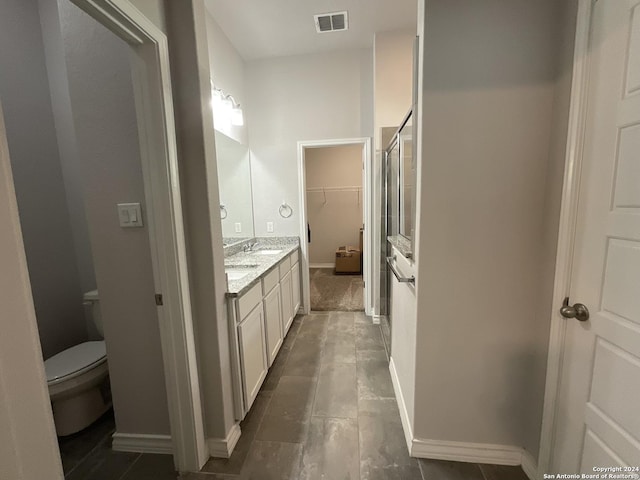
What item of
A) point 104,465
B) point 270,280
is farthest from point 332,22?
point 104,465

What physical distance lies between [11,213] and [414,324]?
1461mm

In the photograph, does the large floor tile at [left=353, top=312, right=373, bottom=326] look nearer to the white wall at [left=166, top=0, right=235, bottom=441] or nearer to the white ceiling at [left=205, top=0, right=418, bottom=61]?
the white wall at [left=166, top=0, right=235, bottom=441]

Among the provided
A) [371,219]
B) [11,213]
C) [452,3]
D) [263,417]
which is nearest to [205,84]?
[11,213]

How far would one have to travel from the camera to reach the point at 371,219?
118 inches

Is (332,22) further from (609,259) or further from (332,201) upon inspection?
(332,201)

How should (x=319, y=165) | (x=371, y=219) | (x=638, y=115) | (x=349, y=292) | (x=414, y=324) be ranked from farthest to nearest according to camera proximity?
1. (x=319, y=165)
2. (x=349, y=292)
3. (x=371, y=219)
4. (x=414, y=324)
5. (x=638, y=115)

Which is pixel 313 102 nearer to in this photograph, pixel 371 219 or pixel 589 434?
pixel 371 219

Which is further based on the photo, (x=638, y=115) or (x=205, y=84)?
(x=205, y=84)

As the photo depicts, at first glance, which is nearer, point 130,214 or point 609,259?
point 609,259

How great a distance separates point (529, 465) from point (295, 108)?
3368mm

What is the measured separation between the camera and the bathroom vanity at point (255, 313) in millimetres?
1537

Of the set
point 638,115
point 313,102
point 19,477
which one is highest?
point 313,102

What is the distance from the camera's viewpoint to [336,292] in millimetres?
4090

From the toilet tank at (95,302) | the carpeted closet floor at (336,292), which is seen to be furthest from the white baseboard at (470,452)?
the toilet tank at (95,302)
